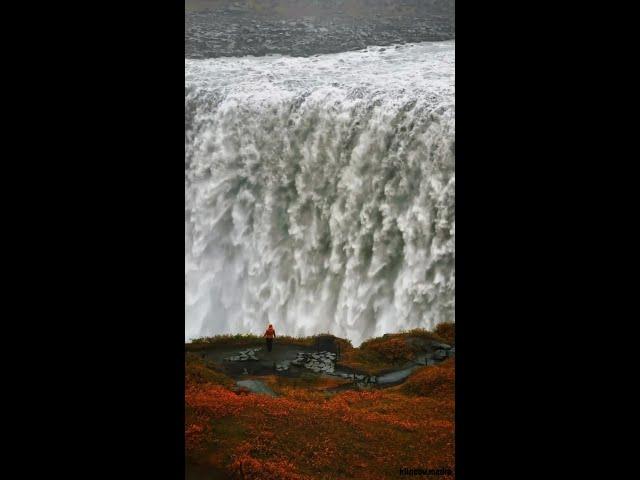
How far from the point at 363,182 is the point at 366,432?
219cm

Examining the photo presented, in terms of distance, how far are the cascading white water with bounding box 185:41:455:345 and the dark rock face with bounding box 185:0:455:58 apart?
0.11 m

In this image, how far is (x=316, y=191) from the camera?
6.29 meters

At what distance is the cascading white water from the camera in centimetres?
613

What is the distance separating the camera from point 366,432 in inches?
225

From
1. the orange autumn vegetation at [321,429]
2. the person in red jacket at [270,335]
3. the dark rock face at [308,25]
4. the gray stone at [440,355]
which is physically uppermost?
the dark rock face at [308,25]

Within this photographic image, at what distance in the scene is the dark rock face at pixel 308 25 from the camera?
20.0 ft

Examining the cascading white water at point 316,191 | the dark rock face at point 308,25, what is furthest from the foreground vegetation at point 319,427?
the dark rock face at point 308,25

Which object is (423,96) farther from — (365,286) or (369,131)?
(365,286)

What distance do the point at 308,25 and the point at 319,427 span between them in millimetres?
3536

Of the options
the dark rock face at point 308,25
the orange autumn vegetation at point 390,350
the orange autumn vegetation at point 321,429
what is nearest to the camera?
the orange autumn vegetation at point 321,429

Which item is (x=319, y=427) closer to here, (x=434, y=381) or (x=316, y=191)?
(x=434, y=381)

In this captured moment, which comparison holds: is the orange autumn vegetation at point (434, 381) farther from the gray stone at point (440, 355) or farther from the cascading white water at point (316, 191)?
the cascading white water at point (316, 191)

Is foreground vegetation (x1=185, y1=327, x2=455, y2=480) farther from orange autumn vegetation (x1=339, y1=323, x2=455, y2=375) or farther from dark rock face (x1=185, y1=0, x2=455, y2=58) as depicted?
dark rock face (x1=185, y1=0, x2=455, y2=58)

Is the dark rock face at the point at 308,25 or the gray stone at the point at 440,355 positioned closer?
the gray stone at the point at 440,355
